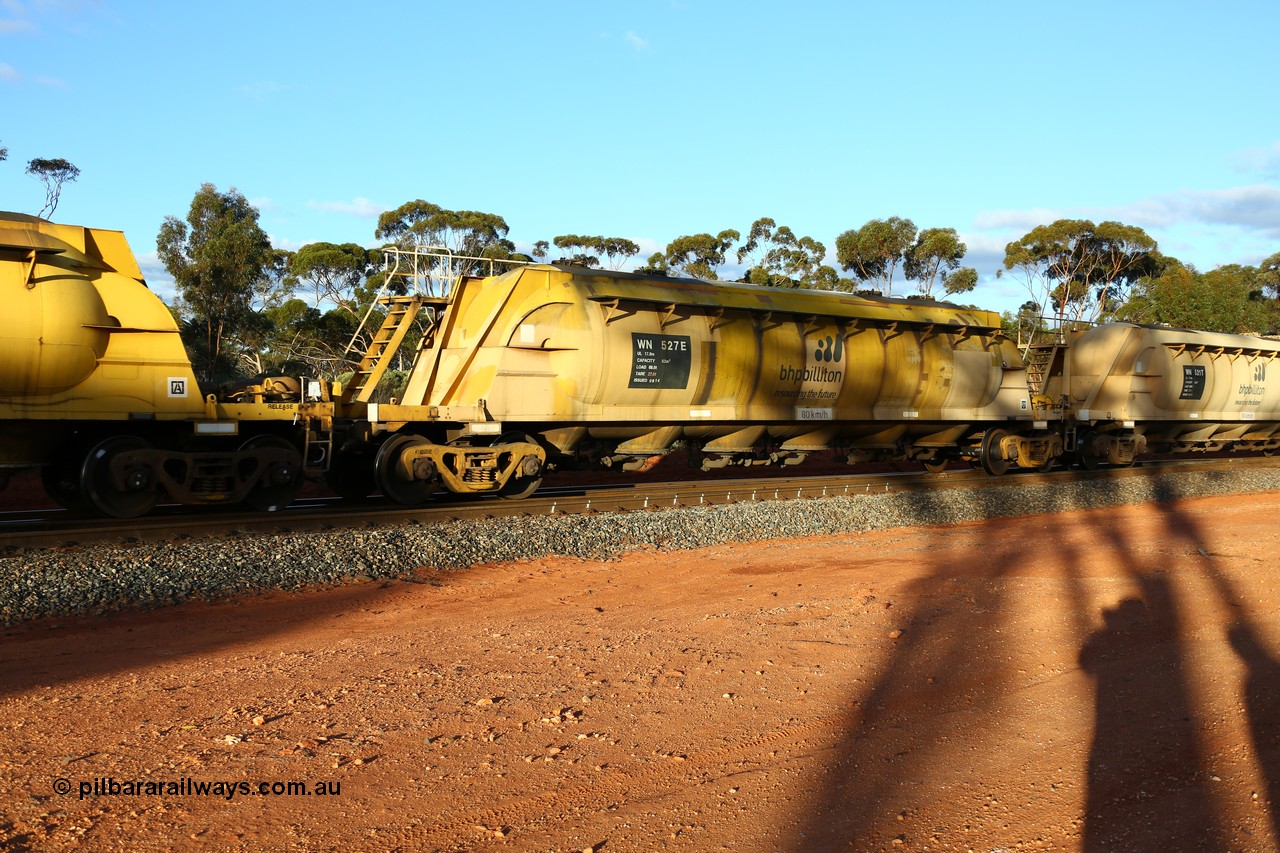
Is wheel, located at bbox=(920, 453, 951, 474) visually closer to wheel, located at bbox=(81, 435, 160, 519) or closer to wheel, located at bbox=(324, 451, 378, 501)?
wheel, located at bbox=(324, 451, 378, 501)

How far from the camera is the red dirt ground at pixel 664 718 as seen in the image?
4.09m

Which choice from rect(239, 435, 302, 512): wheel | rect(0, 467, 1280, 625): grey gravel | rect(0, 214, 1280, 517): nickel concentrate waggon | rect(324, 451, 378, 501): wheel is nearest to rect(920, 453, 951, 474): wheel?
rect(0, 214, 1280, 517): nickel concentrate waggon

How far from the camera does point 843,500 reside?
14148 millimetres

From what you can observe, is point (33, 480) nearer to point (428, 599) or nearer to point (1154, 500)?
point (428, 599)

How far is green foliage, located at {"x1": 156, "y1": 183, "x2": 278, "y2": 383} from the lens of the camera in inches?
1266

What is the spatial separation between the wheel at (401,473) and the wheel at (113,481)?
106 inches

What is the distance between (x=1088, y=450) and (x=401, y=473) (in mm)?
15755

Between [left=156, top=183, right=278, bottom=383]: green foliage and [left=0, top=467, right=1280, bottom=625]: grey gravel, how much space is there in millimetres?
22468

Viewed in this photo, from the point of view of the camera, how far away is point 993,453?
1923 cm

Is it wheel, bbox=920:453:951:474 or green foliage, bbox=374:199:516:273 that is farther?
green foliage, bbox=374:199:516:273

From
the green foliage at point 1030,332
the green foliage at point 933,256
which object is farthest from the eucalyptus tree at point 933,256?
the green foliage at point 1030,332

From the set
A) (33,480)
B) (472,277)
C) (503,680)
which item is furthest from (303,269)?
(503,680)

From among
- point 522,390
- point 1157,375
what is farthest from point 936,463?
point 522,390

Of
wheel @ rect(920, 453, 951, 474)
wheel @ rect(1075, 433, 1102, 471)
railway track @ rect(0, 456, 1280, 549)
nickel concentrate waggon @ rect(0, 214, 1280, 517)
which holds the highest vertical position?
nickel concentrate waggon @ rect(0, 214, 1280, 517)
